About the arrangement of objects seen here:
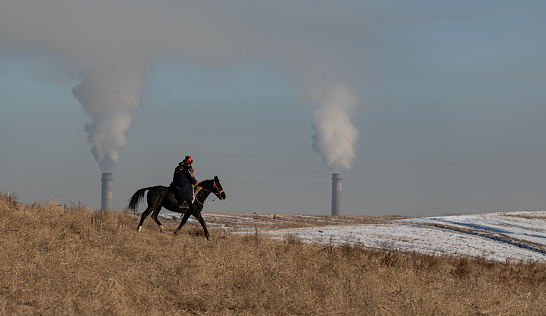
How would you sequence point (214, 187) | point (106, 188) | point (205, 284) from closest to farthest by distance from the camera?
point (205, 284) → point (214, 187) → point (106, 188)

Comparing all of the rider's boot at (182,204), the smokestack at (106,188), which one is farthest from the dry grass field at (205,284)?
the smokestack at (106,188)

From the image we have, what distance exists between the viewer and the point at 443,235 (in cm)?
2791

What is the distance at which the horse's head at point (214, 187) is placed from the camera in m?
19.6

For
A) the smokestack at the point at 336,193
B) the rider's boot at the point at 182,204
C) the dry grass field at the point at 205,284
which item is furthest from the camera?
the smokestack at the point at 336,193

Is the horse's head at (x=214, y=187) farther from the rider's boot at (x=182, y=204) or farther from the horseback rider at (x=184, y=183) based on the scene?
the rider's boot at (x=182, y=204)

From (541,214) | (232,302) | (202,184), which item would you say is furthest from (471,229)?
(232,302)

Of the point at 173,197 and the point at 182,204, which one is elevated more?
the point at 173,197

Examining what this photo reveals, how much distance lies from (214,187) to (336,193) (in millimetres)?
120596

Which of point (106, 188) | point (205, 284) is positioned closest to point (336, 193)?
point (106, 188)

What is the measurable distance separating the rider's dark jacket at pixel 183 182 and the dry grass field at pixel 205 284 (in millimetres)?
4035

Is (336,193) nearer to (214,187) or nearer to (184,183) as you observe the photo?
(214,187)

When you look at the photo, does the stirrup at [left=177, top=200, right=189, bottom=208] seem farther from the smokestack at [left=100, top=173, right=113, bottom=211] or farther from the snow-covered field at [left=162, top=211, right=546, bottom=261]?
the smokestack at [left=100, top=173, right=113, bottom=211]

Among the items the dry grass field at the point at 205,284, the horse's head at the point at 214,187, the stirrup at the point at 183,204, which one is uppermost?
the horse's head at the point at 214,187

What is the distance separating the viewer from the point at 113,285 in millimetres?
8383
